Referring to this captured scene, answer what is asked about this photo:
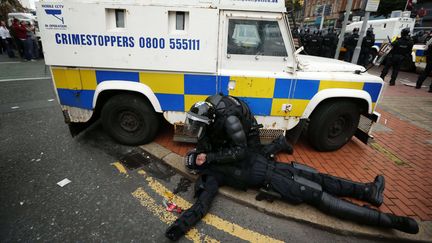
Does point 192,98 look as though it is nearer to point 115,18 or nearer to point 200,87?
point 200,87

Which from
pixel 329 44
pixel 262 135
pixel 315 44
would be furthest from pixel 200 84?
pixel 315 44

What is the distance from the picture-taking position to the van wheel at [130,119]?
10.5 feet

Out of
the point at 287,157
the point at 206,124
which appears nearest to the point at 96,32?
the point at 206,124

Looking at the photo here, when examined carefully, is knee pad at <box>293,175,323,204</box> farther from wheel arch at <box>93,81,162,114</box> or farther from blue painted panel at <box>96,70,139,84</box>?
blue painted panel at <box>96,70,139,84</box>

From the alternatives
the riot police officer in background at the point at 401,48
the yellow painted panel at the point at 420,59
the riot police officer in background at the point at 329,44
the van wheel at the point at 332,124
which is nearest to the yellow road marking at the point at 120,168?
the van wheel at the point at 332,124

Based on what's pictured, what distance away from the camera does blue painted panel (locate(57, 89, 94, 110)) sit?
312 centimetres

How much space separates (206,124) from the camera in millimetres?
2334

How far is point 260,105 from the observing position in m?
3.10

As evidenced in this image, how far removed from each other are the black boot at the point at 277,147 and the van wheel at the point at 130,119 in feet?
5.05

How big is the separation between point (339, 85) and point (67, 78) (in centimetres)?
347

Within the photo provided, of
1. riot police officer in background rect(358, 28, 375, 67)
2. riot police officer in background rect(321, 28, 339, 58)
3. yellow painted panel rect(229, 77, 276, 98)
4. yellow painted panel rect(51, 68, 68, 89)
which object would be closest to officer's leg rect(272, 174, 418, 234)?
yellow painted panel rect(229, 77, 276, 98)

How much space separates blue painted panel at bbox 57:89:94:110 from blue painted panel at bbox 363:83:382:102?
141 inches

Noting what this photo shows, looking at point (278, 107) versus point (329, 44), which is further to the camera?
point (329, 44)

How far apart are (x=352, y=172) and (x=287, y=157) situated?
2.70ft
